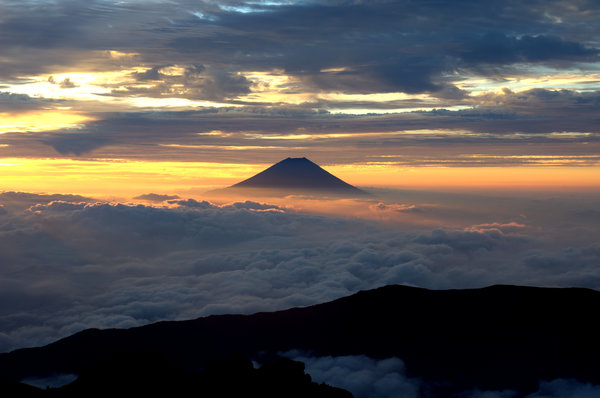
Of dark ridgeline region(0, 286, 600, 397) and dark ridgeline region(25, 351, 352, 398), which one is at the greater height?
dark ridgeline region(25, 351, 352, 398)

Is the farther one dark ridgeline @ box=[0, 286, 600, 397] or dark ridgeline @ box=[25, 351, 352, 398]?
dark ridgeline @ box=[0, 286, 600, 397]

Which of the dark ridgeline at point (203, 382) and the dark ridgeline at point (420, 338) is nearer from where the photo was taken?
the dark ridgeline at point (203, 382)

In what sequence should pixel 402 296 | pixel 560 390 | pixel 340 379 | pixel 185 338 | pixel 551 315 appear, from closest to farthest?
pixel 560 390, pixel 340 379, pixel 551 315, pixel 185 338, pixel 402 296

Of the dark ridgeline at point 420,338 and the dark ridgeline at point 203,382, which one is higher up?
the dark ridgeline at point 203,382

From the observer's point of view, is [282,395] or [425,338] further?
[425,338]

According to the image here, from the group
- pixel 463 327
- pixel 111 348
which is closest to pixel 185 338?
pixel 111 348

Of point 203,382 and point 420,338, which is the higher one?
point 203,382

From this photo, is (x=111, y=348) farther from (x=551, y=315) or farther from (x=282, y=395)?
(x=551, y=315)

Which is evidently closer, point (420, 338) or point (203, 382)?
point (203, 382)
